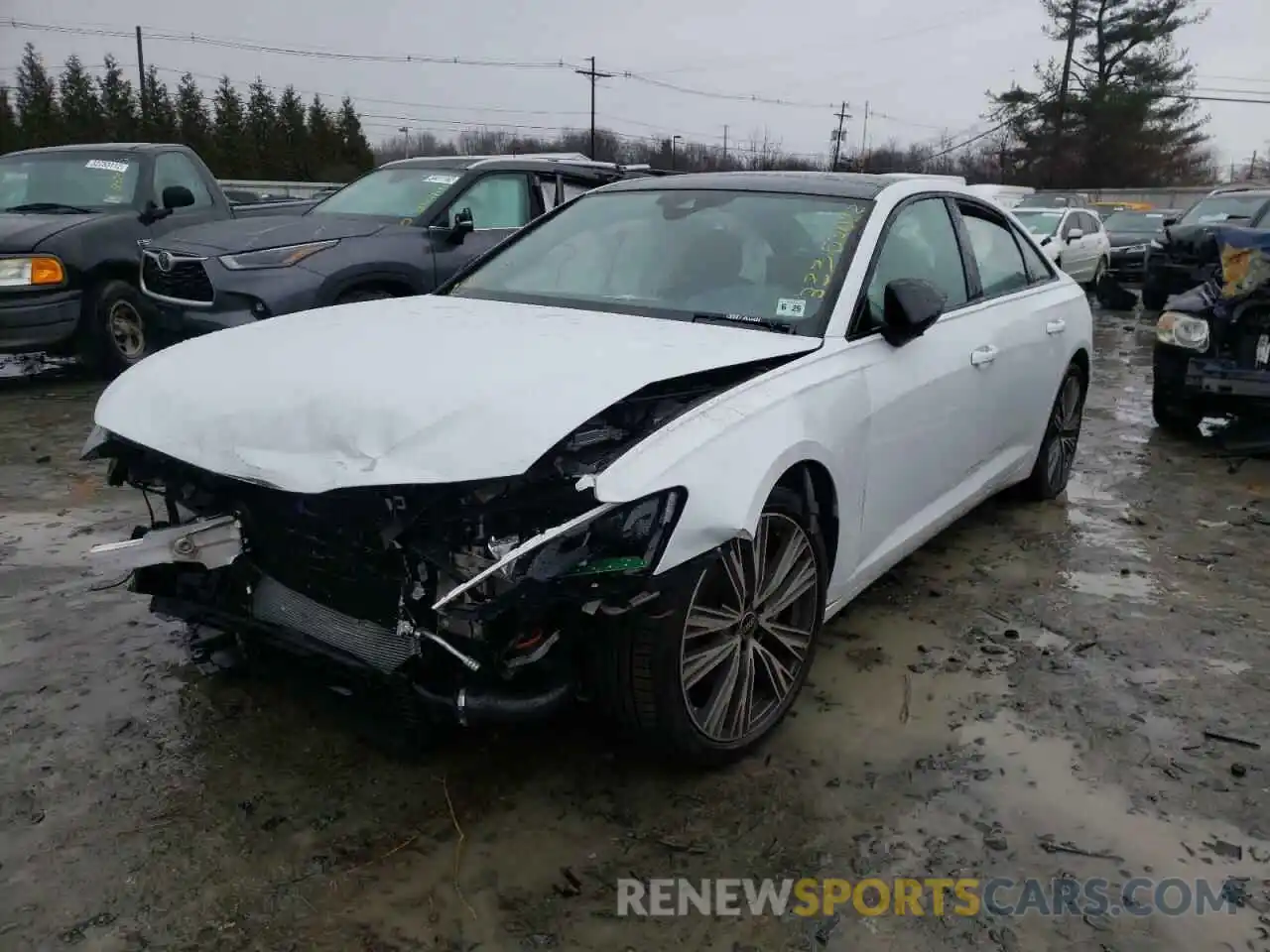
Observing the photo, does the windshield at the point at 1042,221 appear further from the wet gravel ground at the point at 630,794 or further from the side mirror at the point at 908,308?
the side mirror at the point at 908,308

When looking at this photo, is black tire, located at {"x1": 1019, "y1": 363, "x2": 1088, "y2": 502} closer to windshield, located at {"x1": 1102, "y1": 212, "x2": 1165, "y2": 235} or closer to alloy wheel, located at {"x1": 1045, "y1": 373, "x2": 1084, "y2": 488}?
alloy wheel, located at {"x1": 1045, "y1": 373, "x2": 1084, "y2": 488}

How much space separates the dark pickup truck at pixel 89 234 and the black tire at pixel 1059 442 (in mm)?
6293

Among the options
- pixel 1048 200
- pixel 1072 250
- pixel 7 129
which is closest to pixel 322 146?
pixel 7 129

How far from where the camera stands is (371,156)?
37312 mm

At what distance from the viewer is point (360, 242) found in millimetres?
6738

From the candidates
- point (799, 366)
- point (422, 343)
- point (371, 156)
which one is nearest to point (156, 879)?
point (422, 343)

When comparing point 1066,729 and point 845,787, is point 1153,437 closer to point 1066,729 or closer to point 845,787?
point 1066,729

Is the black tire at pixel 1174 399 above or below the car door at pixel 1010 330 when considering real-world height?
below

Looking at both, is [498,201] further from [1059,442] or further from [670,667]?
[670,667]

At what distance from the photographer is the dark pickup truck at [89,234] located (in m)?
7.39

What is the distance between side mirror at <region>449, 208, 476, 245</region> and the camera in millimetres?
6930

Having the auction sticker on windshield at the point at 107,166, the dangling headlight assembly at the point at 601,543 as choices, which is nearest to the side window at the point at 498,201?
the auction sticker on windshield at the point at 107,166

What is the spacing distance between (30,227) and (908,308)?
7.08 meters

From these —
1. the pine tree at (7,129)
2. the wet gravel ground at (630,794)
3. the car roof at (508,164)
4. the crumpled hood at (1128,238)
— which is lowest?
the wet gravel ground at (630,794)
